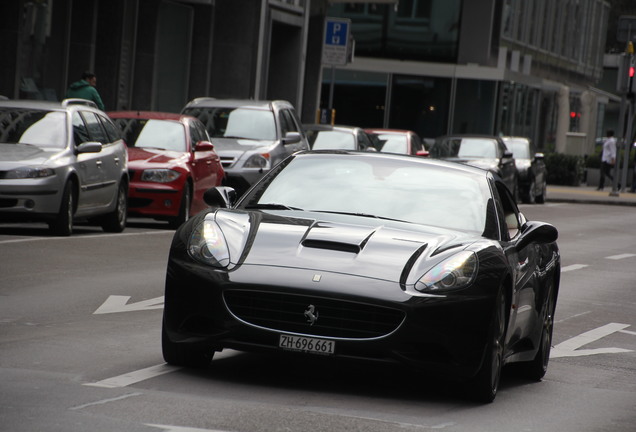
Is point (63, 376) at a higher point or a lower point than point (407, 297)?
lower

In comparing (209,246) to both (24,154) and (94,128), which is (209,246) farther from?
(94,128)

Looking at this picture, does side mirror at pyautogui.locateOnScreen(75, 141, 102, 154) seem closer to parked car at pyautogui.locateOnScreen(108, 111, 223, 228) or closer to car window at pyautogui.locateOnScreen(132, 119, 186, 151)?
parked car at pyautogui.locateOnScreen(108, 111, 223, 228)

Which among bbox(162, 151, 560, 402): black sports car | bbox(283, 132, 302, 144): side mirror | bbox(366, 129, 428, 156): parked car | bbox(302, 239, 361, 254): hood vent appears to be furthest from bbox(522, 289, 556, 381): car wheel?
bbox(366, 129, 428, 156): parked car

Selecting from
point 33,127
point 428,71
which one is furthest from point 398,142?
point 428,71

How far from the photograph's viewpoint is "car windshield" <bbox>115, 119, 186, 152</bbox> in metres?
21.3

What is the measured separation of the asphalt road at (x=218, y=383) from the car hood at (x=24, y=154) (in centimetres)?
350

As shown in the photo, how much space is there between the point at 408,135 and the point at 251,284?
24.2 m

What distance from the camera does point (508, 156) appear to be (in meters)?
33.2

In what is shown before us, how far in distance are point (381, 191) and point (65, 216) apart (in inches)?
351

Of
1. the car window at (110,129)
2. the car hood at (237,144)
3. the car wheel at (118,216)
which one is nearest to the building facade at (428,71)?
the car hood at (237,144)

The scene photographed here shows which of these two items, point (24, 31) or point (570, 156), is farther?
point (570, 156)

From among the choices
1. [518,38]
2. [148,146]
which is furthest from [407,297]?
[518,38]

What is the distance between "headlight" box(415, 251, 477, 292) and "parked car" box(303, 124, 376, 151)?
64.6ft

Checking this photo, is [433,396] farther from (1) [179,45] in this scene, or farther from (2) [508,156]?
(1) [179,45]
